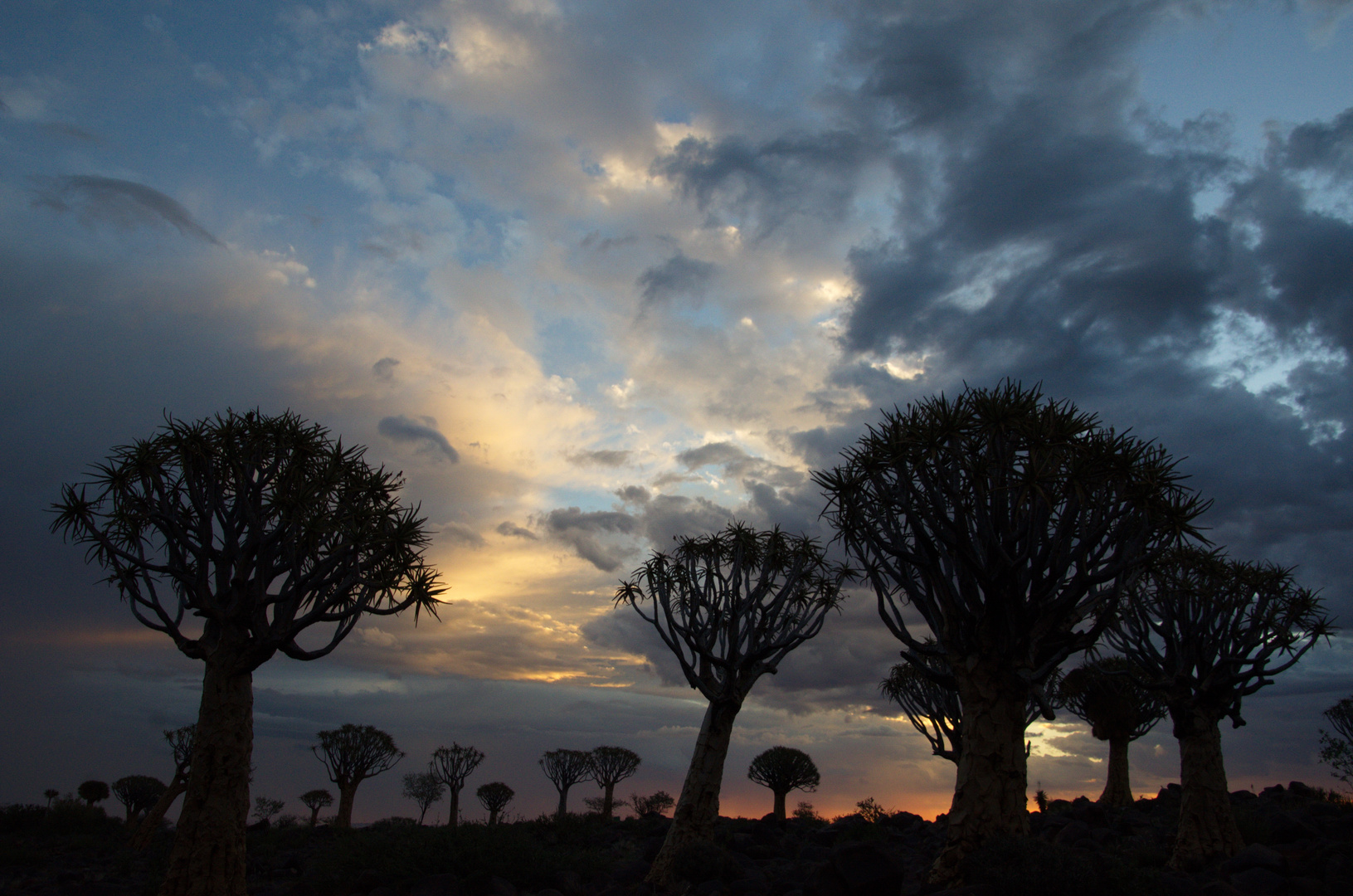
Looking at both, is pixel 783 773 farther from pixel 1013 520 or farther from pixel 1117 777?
pixel 1013 520

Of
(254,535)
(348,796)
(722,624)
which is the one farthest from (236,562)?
(348,796)

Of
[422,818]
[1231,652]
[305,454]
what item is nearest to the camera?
[305,454]

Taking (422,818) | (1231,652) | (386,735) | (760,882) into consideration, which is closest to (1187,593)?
(1231,652)

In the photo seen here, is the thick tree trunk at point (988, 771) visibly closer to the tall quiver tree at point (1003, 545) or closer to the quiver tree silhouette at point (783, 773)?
the tall quiver tree at point (1003, 545)

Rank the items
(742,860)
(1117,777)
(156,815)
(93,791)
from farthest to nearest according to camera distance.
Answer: (93,791) → (1117,777) → (156,815) → (742,860)

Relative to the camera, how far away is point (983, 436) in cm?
1169

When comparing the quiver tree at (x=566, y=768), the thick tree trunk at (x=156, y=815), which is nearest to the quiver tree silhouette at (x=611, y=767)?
the quiver tree at (x=566, y=768)

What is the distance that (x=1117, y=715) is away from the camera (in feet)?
89.0

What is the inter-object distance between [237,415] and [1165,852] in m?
22.5

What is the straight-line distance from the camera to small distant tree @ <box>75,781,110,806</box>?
108 ft

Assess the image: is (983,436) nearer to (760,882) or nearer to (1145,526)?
(1145,526)

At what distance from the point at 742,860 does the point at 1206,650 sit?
39.0 ft

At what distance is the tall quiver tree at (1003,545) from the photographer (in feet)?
34.4

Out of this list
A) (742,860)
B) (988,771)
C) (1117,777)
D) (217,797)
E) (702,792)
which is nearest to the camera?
(988,771)
